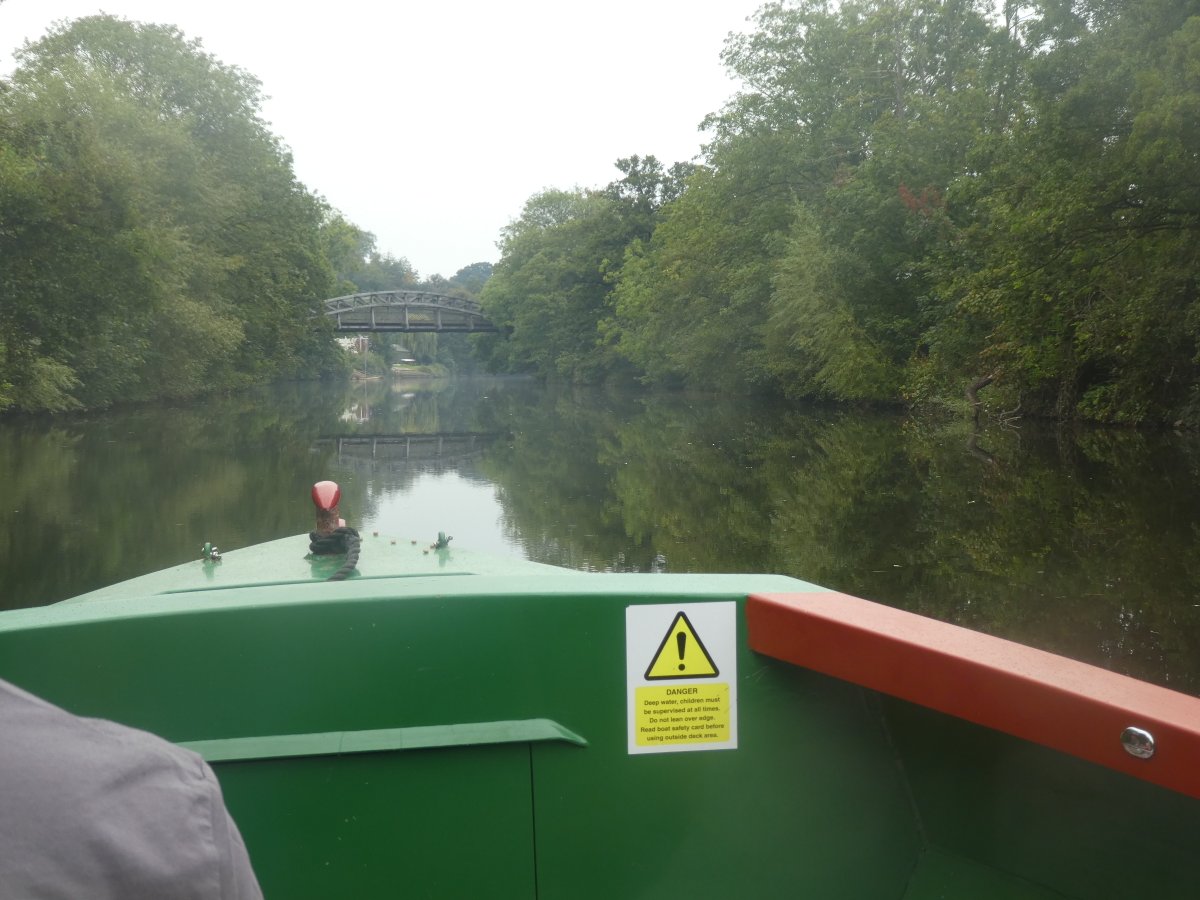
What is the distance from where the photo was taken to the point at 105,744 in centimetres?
63

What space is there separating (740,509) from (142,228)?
21.0m

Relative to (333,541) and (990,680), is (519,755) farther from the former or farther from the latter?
(333,541)

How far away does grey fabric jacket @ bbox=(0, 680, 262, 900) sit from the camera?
0.60 meters

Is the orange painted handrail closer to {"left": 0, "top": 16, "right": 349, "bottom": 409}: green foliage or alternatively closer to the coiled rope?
the coiled rope

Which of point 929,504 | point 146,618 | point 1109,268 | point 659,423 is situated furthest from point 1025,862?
point 659,423

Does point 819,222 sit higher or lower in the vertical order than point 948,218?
higher

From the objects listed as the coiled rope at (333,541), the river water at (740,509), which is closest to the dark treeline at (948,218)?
the river water at (740,509)

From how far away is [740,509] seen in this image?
12875mm

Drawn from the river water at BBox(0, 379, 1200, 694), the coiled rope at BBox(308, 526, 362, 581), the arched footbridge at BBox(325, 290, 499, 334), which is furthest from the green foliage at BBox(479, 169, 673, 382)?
the coiled rope at BBox(308, 526, 362, 581)

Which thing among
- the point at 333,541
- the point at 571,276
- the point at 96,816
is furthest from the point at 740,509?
the point at 571,276

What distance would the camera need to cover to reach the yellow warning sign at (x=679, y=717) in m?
2.29

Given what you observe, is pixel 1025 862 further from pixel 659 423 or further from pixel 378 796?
pixel 659 423

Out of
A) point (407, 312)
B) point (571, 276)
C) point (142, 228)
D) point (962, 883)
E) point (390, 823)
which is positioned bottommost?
point (962, 883)

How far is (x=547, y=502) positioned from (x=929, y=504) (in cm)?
448
